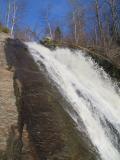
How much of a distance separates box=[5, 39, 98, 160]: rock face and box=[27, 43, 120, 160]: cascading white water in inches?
27.4

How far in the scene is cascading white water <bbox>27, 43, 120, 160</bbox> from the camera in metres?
9.20

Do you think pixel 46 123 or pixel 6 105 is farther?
pixel 6 105

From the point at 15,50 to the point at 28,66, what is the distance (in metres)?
3.80

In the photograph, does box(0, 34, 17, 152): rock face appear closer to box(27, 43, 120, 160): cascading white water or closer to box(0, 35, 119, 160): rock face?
box(0, 35, 119, 160): rock face

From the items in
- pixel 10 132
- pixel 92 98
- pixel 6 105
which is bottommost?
pixel 92 98

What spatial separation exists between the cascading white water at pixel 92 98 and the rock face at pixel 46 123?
2.28 ft

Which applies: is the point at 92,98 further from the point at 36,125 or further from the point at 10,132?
the point at 10,132

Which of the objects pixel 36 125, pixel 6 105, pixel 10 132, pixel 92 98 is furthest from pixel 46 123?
pixel 92 98

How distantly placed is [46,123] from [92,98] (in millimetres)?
5437

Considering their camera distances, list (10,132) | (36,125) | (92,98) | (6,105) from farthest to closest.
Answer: (92,98) → (6,105) → (36,125) → (10,132)

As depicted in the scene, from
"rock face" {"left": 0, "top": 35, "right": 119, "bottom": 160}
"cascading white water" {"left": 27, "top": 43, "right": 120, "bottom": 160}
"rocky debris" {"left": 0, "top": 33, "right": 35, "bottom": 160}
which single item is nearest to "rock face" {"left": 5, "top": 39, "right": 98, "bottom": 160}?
"rock face" {"left": 0, "top": 35, "right": 119, "bottom": 160}

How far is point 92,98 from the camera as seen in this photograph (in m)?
12.8

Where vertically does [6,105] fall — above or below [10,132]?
above

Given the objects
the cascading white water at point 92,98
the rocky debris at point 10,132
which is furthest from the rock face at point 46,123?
the cascading white water at point 92,98
